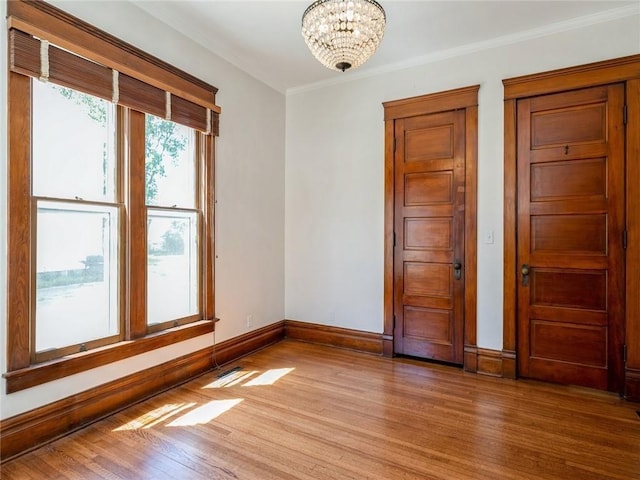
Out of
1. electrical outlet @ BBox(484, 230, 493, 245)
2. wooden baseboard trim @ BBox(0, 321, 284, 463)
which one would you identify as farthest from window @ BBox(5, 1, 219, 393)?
electrical outlet @ BBox(484, 230, 493, 245)

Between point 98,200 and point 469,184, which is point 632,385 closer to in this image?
point 469,184

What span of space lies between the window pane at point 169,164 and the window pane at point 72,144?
0.31 m

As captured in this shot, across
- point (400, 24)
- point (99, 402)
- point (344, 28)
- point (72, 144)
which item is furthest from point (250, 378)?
point (400, 24)

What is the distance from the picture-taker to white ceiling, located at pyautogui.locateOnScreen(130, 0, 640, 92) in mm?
2799

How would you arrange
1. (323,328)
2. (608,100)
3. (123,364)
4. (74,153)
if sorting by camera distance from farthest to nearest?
(323,328) < (608,100) < (123,364) < (74,153)

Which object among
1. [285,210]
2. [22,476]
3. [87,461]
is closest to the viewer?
[22,476]

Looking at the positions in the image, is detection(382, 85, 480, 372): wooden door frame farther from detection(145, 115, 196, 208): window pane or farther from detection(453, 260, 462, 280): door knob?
detection(145, 115, 196, 208): window pane

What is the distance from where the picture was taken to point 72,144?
94.9 inches

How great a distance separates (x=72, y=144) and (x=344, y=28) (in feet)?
6.37

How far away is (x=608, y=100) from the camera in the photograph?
2.92 metres

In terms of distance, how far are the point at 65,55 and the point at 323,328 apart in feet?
11.2

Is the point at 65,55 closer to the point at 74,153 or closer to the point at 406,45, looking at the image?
the point at 74,153

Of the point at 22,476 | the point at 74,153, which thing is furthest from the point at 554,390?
the point at 74,153

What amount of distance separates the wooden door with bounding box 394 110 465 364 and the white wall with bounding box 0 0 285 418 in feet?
4.84
